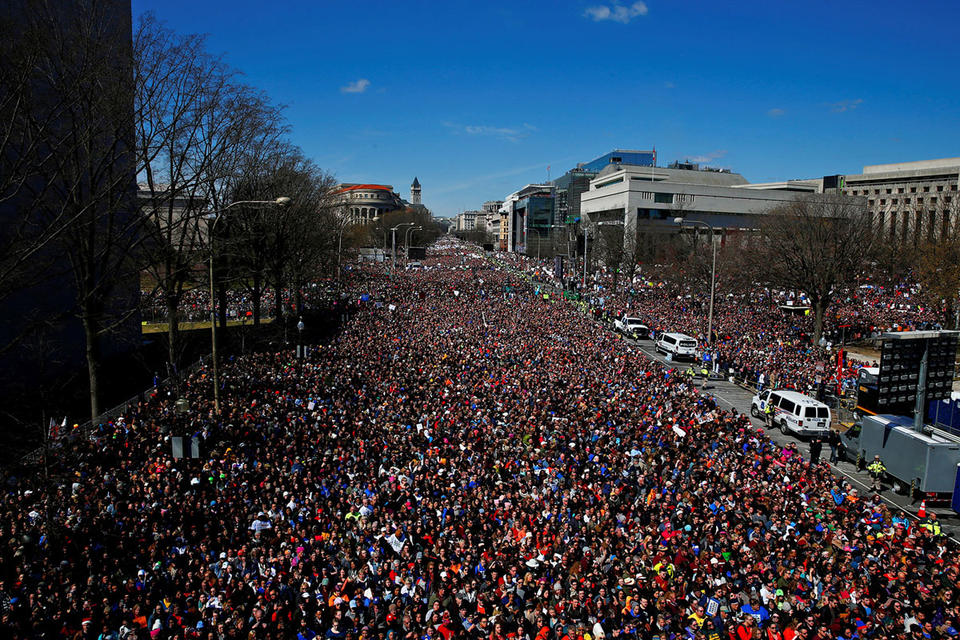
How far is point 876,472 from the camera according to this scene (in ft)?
47.6

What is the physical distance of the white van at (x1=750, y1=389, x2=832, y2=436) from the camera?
17.8 m

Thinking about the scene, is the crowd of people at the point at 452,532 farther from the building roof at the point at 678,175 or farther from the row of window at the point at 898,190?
the row of window at the point at 898,190

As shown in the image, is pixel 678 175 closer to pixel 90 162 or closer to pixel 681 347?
pixel 681 347

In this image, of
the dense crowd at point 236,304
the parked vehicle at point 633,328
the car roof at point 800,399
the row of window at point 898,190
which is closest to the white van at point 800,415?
the car roof at point 800,399

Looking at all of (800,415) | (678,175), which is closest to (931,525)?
(800,415)

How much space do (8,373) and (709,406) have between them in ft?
75.6

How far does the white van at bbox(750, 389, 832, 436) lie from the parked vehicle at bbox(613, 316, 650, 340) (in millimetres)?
15858

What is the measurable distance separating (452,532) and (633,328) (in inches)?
1082

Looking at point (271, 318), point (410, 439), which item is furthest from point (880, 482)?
point (271, 318)

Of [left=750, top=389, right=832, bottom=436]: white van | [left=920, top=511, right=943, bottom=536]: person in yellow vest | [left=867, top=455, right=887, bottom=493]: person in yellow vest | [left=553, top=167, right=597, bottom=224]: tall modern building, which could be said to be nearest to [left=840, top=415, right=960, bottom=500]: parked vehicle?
[left=867, top=455, right=887, bottom=493]: person in yellow vest

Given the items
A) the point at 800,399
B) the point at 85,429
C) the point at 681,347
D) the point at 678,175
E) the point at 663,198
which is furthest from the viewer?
the point at 678,175

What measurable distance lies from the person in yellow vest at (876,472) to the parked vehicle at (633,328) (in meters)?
20.3

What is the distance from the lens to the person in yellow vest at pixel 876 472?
14.4m

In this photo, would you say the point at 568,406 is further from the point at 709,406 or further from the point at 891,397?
the point at 891,397
